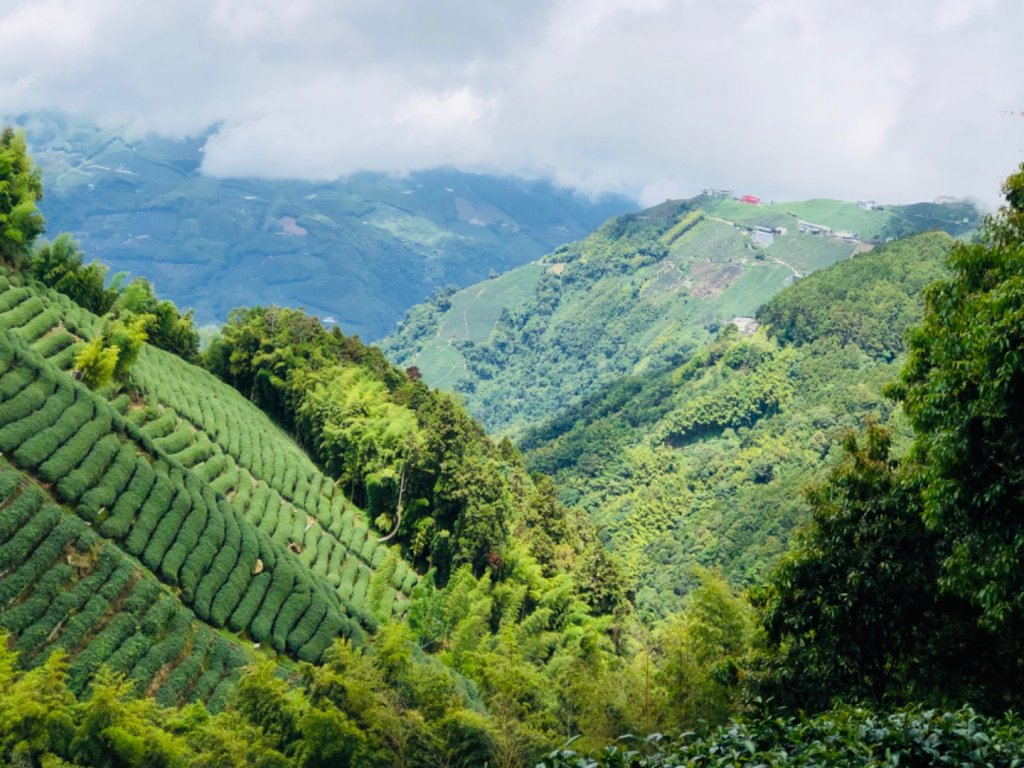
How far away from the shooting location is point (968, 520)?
1236 centimetres

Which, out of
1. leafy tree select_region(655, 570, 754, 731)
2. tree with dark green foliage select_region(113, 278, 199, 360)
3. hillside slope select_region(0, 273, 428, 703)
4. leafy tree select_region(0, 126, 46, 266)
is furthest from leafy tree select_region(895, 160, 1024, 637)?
tree with dark green foliage select_region(113, 278, 199, 360)

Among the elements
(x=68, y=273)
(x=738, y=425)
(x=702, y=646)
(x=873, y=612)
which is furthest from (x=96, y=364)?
(x=738, y=425)

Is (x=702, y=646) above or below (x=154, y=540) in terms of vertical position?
above

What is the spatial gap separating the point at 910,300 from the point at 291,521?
274 ft

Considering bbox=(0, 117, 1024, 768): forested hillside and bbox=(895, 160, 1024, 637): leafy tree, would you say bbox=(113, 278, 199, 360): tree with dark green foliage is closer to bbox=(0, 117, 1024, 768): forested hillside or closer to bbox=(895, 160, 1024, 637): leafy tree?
bbox=(0, 117, 1024, 768): forested hillside

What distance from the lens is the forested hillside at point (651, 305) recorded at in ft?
518

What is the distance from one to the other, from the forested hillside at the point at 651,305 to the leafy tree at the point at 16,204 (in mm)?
104111

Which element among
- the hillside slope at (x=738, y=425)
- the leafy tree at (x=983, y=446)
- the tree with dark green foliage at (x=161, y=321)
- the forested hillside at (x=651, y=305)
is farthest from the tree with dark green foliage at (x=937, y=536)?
the forested hillside at (x=651, y=305)

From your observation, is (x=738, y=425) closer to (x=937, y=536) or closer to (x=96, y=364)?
(x=96, y=364)

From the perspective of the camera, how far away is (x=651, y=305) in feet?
571

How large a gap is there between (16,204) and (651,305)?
13810 cm

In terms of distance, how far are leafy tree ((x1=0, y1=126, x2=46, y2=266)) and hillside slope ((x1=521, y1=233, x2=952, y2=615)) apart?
4551 centimetres

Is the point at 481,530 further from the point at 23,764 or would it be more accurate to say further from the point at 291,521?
the point at 23,764

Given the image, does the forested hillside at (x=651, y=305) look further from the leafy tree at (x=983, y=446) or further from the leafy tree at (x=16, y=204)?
the leafy tree at (x=983, y=446)
